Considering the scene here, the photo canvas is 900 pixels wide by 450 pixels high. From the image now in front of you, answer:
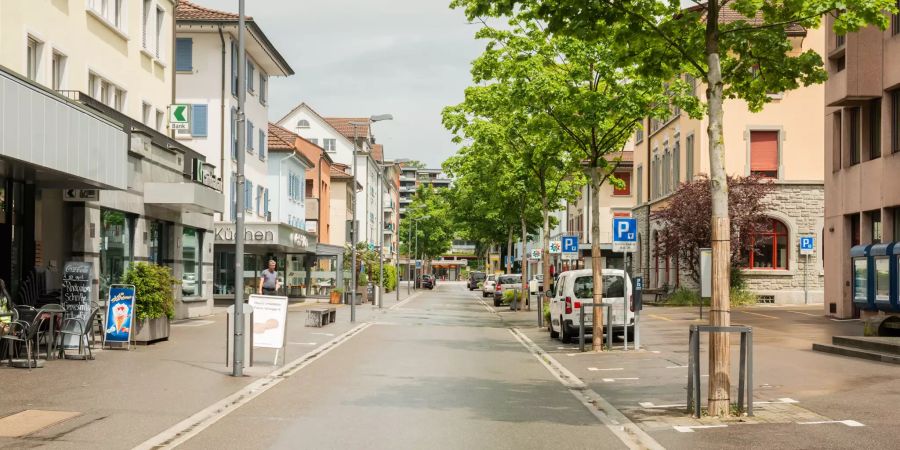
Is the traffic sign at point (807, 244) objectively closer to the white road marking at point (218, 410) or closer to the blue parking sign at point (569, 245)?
the blue parking sign at point (569, 245)

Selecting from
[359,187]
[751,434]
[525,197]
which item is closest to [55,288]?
[751,434]

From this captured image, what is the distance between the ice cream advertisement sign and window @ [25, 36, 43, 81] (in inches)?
197

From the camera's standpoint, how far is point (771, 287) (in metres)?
44.0

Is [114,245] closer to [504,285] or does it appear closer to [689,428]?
[689,428]

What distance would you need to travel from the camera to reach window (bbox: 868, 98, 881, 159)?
1220 inches

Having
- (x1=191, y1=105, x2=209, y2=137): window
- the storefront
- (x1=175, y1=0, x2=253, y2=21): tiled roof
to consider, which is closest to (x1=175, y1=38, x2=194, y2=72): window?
(x1=175, y1=0, x2=253, y2=21): tiled roof

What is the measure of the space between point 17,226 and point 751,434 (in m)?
15.4

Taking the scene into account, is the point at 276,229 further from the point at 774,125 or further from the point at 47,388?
the point at 47,388

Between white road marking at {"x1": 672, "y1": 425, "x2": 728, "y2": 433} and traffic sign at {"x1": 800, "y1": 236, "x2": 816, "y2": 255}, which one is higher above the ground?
traffic sign at {"x1": 800, "y1": 236, "x2": 816, "y2": 255}

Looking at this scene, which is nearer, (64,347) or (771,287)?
(64,347)

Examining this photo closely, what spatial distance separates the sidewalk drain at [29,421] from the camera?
1002cm

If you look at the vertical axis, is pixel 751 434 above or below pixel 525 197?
below

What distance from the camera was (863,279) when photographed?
2684 cm

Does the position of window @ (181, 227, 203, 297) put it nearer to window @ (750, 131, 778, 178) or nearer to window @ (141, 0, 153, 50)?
window @ (141, 0, 153, 50)
